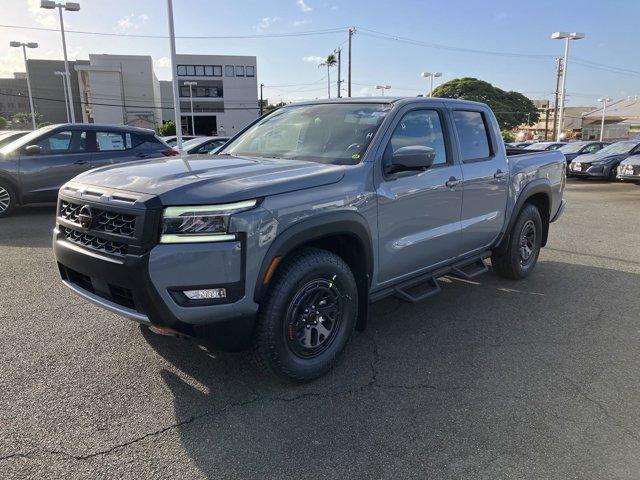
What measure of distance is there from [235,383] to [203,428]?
514 mm

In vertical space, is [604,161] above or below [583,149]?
below

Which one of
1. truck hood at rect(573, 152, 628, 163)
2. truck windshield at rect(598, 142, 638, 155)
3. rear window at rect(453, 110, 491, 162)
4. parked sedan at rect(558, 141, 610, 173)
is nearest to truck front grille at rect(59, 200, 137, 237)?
rear window at rect(453, 110, 491, 162)

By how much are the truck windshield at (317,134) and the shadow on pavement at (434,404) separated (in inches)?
60.8

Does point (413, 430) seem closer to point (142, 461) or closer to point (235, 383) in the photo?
point (235, 383)

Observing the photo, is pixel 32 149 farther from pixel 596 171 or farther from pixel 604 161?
pixel 604 161

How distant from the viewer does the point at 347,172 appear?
340cm

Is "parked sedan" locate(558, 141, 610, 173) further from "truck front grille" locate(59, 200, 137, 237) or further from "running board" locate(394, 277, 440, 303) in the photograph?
"truck front grille" locate(59, 200, 137, 237)

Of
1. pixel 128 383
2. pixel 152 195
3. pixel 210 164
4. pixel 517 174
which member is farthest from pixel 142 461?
pixel 517 174

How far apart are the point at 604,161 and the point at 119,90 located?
2538 inches

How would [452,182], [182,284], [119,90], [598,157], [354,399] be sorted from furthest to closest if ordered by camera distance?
[119,90], [598,157], [452,182], [354,399], [182,284]

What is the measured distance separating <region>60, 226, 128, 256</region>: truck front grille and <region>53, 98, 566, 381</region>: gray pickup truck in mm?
10

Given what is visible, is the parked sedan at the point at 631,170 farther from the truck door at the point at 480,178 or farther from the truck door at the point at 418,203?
the truck door at the point at 418,203

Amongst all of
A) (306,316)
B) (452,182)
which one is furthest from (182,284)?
(452,182)

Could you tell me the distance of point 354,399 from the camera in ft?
10.5
